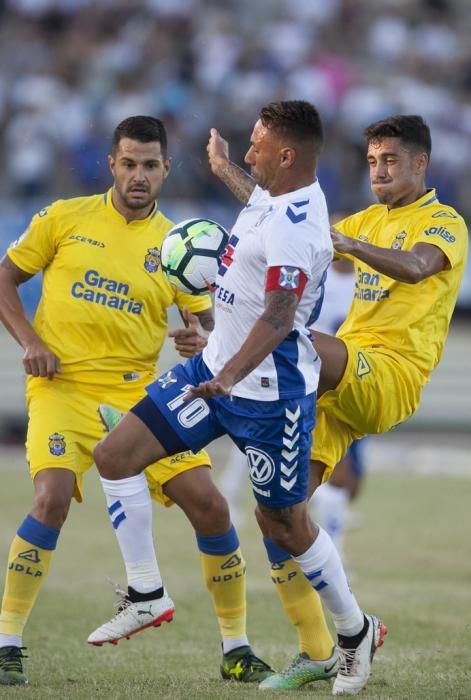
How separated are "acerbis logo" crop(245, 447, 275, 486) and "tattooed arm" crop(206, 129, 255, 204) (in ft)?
4.43

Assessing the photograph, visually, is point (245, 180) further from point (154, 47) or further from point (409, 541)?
point (154, 47)

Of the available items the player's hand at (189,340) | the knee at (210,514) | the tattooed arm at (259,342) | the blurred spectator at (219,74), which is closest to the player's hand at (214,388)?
the tattooed arm at (259,342)

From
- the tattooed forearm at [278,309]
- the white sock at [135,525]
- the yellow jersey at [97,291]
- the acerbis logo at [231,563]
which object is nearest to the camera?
the tattooed forearm at [278,309]

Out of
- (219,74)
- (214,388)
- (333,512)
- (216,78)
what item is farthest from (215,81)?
(214,388)

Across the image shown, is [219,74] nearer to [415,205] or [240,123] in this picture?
[240,123]

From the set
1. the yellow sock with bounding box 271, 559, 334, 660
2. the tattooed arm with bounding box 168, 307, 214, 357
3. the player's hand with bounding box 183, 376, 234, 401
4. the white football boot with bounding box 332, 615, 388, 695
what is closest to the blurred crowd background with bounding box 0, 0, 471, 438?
the tattooed arm with bounding box 168, 307, 214, 357

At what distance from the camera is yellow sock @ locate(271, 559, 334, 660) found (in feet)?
22.5

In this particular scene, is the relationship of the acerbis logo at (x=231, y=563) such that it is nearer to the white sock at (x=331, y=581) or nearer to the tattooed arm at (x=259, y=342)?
the white sock at (x=331, y=581)

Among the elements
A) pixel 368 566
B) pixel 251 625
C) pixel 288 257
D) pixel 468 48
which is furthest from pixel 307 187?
pixel 468 48

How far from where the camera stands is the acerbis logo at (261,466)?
604 centimetres

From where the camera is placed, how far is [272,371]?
238 inches

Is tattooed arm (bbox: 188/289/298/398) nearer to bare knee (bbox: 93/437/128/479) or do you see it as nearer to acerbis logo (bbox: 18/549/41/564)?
bare knee (bbox: 93/437/128/479)

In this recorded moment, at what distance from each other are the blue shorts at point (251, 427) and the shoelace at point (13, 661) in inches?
54.9

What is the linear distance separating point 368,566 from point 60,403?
533 centimetres
